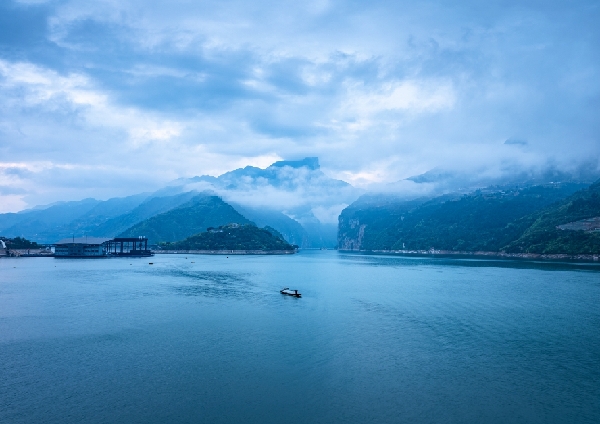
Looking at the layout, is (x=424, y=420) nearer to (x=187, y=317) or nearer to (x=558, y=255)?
(x=187, y=317)

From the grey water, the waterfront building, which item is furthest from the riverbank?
the grey water

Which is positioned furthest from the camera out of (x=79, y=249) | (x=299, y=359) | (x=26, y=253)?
(x=26, y=253)

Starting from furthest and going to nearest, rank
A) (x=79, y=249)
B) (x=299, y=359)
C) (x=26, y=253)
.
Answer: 1. (x=26, y=253)
2. (x=79, y=249)
3. (x=299, y=359)

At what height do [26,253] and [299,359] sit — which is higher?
[26,253]

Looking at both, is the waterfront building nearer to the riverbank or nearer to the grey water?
the riverbank

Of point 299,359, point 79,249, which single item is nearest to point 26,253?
point 79,249

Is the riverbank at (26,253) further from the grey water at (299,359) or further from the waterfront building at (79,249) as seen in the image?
the grey water at (299,359)

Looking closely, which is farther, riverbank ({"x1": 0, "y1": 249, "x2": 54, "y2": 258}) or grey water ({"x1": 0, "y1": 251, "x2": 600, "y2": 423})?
riverbank ({"x1": 0, "y1": 249, "x2": 54, "y2": 258})

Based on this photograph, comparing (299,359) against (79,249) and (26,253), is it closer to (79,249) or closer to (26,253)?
(79,249)

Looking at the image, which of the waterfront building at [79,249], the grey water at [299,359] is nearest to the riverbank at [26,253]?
the waterfront building at [79,249]
